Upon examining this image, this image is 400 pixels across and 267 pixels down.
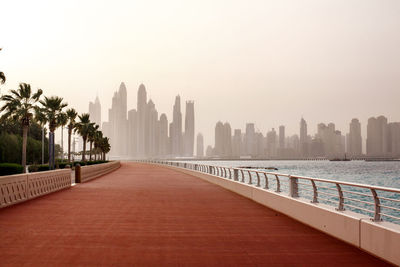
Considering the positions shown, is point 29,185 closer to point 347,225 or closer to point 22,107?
point 347,225

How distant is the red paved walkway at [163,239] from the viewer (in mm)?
8273

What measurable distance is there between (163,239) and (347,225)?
4.09 metres

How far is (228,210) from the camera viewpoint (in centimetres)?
1656

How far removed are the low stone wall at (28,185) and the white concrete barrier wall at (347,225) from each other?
9.88m

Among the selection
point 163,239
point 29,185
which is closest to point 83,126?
point 29,185

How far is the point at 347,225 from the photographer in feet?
33.2

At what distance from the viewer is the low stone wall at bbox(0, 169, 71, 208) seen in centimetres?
1708

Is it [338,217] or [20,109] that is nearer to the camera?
[338,217]

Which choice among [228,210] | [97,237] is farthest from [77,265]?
[228,210]

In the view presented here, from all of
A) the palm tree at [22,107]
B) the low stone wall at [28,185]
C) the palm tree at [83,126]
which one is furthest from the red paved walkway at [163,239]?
the palm tree at [83,126]

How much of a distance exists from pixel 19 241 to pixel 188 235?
12.4 feet

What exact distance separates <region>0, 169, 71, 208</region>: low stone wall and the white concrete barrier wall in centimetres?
988

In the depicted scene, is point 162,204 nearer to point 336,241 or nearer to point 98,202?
point 98,202

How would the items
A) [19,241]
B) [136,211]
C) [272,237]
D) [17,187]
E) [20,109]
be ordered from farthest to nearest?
[20,109] → [17,187] → [136,211] → [272,237] → [19,241]
